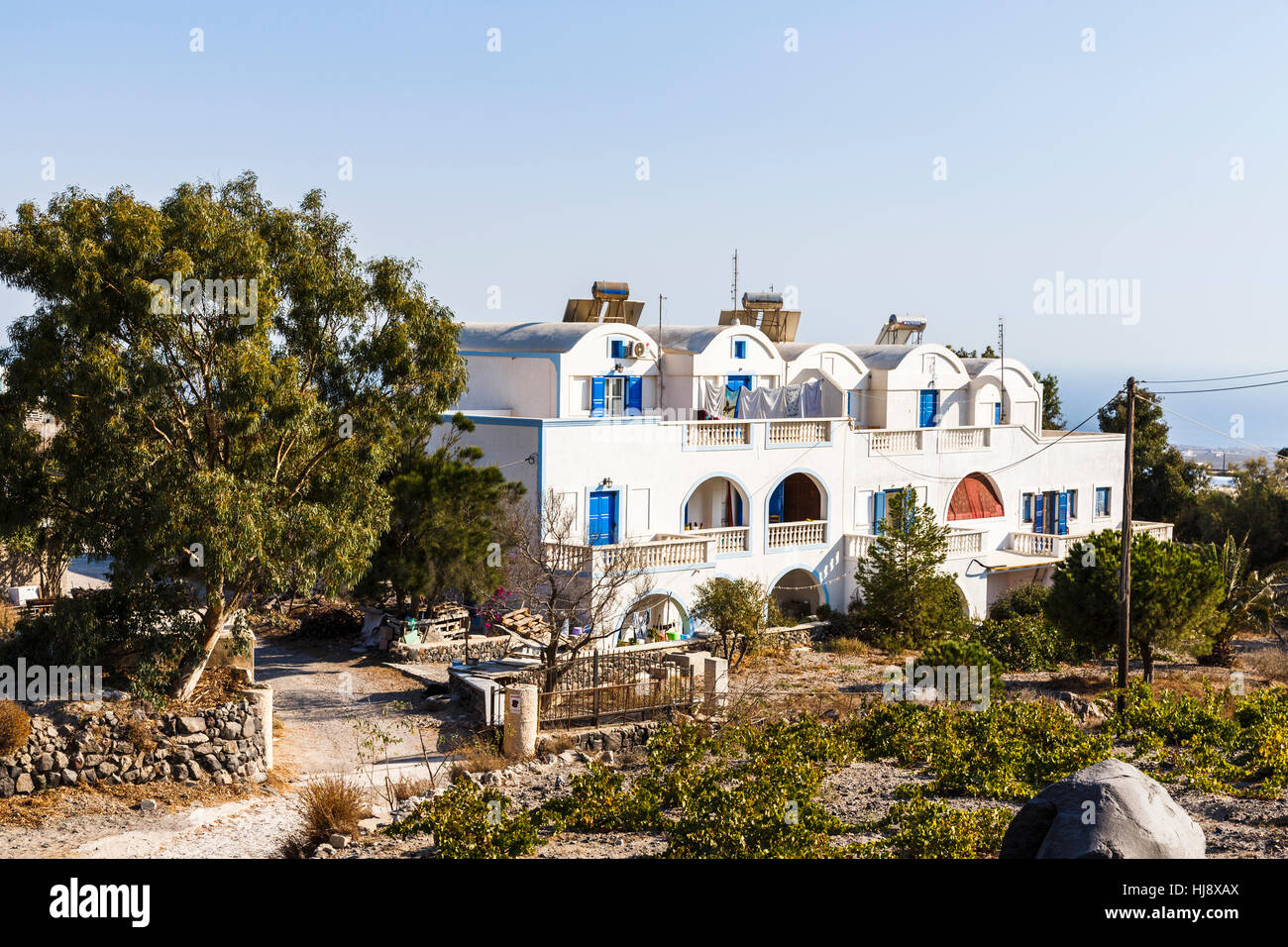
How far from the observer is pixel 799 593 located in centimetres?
3384

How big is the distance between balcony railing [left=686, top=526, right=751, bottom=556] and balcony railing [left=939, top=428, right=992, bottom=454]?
364 inches

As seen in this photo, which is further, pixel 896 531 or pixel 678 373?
pixel 678 373

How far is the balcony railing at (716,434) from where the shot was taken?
30828 millimetres

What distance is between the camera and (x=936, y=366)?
40906 mm

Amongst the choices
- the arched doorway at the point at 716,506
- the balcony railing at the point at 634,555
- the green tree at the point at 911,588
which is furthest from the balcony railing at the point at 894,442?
the balcony railing at the point at 634,555

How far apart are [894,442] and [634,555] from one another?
1250 cm

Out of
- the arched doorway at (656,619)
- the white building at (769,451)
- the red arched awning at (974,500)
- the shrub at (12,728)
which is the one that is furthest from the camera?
the red arched awning at (974,500)

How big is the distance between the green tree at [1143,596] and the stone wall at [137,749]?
57.0 feet

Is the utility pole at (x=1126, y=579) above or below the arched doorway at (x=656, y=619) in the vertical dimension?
above

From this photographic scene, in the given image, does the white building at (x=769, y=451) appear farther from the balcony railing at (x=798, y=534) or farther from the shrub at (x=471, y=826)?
the shrub at (x=471, y=826)
